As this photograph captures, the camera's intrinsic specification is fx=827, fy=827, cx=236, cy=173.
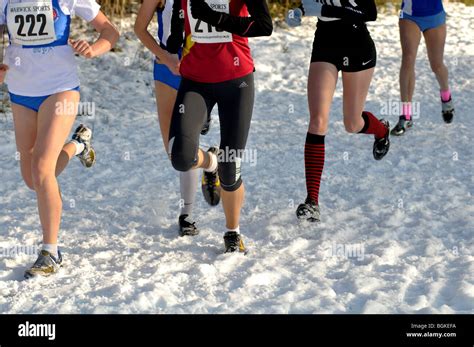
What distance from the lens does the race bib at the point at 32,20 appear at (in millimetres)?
4812

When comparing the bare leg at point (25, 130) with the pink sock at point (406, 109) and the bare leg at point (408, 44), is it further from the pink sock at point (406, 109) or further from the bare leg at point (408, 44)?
the pink sock at point (406, 109)

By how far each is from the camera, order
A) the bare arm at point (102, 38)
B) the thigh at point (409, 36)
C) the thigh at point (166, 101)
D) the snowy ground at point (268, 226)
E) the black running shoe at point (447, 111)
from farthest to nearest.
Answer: the black running shoe at point (447, 111)
the thigh at point (409, 36)
the thigh at point (166, 101)
the bare arm at point (102, 38)
the snowy ground at point (268, 226)

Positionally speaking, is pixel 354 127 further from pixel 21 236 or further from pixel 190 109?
pixel 21 236

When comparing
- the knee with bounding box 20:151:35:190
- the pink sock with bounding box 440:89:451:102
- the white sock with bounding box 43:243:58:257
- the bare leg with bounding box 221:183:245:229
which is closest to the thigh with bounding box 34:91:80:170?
the knee with bounding box 20:151:35:190

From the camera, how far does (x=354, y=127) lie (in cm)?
636

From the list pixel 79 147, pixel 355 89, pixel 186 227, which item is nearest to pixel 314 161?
pixel 355 89

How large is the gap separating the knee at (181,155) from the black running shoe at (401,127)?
3.79 metres

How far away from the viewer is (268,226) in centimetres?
602

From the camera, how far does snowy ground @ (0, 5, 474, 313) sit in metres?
4.68

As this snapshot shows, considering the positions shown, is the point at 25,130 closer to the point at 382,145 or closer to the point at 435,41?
the point at 382,145

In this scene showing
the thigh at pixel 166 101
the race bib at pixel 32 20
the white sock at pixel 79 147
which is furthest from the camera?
the white sock at pixel 79 147

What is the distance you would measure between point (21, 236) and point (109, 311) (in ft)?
5.20

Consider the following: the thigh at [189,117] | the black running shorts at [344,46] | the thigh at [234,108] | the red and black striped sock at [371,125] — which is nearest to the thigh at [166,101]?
the thigh at [189,117]

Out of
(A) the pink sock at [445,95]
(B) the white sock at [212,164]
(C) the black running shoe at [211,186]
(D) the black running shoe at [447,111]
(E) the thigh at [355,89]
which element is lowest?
(C) the black running shoe at [211,186]
